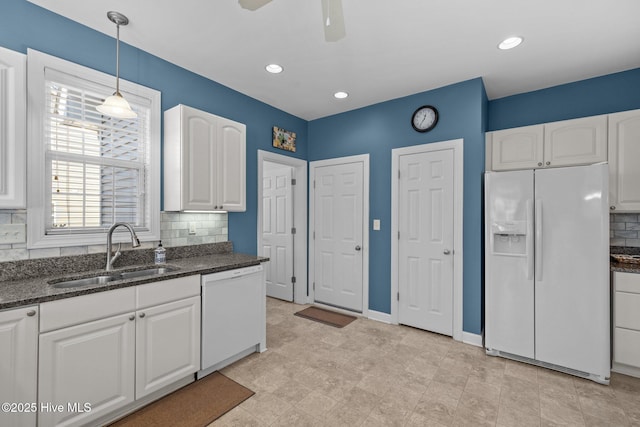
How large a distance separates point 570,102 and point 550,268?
74.3 inches

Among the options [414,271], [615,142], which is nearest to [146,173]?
[414,271]

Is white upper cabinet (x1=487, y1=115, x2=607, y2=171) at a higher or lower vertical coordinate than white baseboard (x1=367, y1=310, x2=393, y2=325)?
higher

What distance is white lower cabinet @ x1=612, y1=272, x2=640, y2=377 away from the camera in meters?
2.31

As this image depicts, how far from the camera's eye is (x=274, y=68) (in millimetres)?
2754

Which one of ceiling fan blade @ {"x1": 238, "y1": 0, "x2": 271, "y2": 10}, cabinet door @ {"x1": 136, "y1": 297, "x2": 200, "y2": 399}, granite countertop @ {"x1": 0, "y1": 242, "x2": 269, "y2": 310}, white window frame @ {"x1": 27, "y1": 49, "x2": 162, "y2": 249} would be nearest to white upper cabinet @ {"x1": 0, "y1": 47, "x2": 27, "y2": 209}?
white window frame @ {"x1": 27, "y1": 49, "x2": 162, "y2": 249}

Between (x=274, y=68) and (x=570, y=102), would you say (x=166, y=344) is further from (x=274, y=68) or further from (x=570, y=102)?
(x=570, y=102)

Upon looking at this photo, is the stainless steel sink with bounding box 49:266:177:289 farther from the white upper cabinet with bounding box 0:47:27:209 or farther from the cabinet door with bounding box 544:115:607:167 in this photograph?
the cabinet door with bounding box 544:115:607:167

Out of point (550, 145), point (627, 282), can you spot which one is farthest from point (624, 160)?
point (627, 282)

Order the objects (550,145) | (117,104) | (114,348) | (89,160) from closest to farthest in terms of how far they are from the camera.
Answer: (114,348)
(117,104)
(89,160)
(550,145)

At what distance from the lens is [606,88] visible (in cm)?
287

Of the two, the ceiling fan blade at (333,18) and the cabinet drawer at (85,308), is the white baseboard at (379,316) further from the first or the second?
the ceiling fan blade at (333,18)

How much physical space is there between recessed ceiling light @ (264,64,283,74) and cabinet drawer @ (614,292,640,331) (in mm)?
3546

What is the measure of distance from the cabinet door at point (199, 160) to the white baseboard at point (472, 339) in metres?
2.84

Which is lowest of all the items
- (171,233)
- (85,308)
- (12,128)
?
(85,308)
